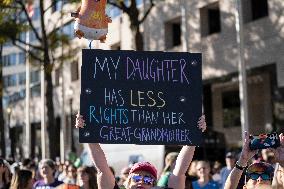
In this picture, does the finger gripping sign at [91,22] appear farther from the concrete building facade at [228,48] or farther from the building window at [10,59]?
the building window at [10,59]

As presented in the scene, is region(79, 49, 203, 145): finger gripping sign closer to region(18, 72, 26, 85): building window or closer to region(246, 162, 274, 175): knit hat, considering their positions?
region(246, 162, 274, 175): knit hat

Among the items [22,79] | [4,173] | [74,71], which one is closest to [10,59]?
[22,79]

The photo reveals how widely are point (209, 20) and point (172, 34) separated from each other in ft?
8.64

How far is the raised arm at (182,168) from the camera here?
492 centimetres

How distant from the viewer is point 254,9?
2370cm

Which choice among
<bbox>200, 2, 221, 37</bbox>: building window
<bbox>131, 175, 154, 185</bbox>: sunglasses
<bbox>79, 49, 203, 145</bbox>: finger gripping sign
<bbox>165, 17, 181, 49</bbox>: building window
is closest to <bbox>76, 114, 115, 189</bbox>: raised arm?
<bbox>79, 49, 203, 145</bbox>: finger gripping sign

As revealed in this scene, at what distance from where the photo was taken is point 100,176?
4863mm

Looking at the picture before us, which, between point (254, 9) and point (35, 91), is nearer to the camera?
point (254, 9)

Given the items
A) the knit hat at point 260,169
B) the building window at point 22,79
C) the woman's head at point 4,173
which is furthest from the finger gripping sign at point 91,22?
the building window at point 22,79

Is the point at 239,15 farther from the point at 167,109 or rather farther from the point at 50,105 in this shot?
the point at 167,109

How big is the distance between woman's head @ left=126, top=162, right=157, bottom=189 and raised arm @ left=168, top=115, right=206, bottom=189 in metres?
0.23

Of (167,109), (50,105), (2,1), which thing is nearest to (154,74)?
(167,109)

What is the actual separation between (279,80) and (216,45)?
12.4 ft

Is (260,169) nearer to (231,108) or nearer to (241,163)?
(241,163)
